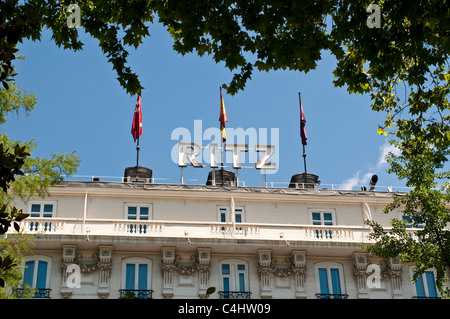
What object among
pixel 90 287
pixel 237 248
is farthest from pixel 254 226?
pixel 90 287

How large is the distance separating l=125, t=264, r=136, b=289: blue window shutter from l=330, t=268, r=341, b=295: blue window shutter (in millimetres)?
10521

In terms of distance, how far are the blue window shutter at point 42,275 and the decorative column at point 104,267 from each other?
2727mm

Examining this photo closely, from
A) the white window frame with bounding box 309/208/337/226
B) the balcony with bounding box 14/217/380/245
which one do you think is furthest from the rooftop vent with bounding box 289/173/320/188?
the balcony with bounding box 14/217/380/245

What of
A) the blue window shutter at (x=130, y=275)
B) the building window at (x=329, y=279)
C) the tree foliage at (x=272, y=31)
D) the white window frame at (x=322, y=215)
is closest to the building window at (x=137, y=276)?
the blue window shutter at (x=130, y=275)

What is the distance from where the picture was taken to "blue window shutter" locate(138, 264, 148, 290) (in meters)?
35.0

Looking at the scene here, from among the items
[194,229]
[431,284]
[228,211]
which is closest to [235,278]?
[194,229]

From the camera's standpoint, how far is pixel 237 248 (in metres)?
35.8

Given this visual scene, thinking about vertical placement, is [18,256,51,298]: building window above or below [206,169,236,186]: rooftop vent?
below

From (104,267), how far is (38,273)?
3328 millimetres

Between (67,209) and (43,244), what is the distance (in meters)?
2.97

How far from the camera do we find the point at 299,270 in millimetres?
35719

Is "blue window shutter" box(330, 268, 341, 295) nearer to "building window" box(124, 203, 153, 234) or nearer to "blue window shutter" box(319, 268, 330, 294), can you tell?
"blue window shutter" box(319, 268, 330, 294)

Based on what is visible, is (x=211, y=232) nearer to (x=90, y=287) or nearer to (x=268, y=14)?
(x=90, y=287)

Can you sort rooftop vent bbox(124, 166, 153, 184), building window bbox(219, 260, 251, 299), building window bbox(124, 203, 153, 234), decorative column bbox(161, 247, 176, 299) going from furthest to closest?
1. rooftop vent bbox(124, 166, 153, 184)
2. building window bbox(124, 203, 153, 234)
3. building window bbox(219, 260, 251, 299)
4. decorative column bbox(161, 247, 176, 299)
